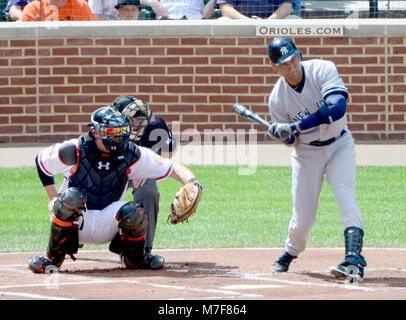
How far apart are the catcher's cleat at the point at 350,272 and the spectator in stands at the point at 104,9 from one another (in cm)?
889

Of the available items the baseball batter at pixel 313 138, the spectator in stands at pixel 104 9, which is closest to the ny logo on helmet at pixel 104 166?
the baseball batter at pixel 313 138

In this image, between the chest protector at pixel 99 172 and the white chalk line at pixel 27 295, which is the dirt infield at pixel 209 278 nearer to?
the white chalk line at pixel 27 295

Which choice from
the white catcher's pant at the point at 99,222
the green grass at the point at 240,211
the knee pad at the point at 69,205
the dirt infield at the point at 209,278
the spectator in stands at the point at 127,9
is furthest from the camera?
the spectator in stands at the point at 127,9

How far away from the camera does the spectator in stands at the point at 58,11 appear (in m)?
13.7

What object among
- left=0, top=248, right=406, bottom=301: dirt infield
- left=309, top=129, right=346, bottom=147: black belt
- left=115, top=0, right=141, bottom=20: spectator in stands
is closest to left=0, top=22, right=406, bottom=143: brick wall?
left=115, top=0, right=141, bottom=20: spectator in stands

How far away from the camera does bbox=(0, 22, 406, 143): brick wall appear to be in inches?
533

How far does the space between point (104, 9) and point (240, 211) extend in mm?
5531

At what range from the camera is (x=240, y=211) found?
1014 cm

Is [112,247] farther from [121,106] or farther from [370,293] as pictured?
[370,293]

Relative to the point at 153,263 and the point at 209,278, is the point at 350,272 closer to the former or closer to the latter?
the point at 209,278

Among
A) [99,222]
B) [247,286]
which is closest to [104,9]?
[99,222]

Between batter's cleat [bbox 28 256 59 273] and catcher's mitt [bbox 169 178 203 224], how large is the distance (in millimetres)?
1021

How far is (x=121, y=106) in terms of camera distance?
23.7 feet

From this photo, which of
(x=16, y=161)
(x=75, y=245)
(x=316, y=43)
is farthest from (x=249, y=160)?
(x=75, y=245)
